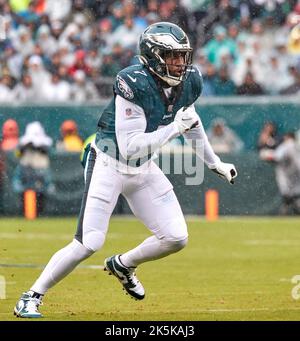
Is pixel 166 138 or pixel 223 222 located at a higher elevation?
pixel 166 138

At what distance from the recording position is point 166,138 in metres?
6.41

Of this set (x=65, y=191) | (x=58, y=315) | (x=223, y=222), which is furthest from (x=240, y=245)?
(x=58, y=315)

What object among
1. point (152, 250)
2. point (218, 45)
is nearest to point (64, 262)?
point (152, 250)

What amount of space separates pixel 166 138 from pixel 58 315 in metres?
1.26

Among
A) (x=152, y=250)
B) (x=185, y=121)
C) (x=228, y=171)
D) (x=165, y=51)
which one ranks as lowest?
(x=152, y=250)

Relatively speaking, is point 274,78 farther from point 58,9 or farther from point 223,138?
point 58,9

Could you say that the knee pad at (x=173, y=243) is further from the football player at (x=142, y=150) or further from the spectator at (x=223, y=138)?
the spectator at (x=223, y=138)

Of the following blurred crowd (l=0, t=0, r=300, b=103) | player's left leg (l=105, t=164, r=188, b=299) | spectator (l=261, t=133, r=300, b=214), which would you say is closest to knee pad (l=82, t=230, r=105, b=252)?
player's left leg (l=105, t=164, r=188, b=299)

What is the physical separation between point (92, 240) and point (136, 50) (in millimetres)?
9136

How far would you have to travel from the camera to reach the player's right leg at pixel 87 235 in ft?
21.4

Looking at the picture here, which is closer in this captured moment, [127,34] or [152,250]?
[152,250]

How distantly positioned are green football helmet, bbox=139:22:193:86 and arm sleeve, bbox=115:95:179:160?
272mm

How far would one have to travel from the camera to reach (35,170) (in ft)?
47.4
